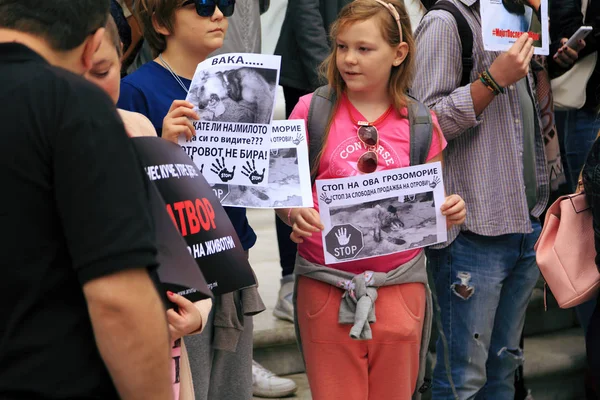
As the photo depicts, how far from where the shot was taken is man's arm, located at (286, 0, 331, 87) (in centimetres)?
457

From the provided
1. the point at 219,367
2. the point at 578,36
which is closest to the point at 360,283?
the point at 219,367

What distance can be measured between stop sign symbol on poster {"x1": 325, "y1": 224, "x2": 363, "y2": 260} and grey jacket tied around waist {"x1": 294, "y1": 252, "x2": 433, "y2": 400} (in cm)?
9

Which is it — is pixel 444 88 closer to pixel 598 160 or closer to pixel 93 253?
pixel 598 160

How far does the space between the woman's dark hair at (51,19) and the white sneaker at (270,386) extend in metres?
3.04

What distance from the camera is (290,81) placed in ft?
15.4

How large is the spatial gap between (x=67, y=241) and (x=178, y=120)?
135 cm

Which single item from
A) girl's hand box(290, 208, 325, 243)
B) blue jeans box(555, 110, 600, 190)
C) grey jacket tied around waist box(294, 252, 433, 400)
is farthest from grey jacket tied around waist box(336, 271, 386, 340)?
blue jeans box(555, 110, 600, 190)

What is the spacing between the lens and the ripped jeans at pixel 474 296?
3.68 meters

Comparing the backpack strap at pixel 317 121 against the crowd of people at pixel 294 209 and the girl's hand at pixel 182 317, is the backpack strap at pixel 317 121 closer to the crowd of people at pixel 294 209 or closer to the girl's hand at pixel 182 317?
the crowd of people at pixel 294 209

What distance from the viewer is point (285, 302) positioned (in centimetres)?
480

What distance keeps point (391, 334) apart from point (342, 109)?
0.81 meters

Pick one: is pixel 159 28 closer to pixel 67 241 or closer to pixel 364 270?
pixel 364 270

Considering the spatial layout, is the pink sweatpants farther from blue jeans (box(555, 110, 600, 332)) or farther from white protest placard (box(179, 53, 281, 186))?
blue jeans (box(555, 110, 600, 332))

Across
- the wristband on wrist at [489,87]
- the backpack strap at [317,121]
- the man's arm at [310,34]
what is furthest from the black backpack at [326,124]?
the man's arm at [310,34]
